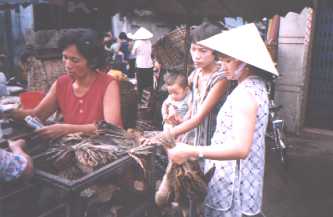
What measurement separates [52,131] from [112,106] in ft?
1.80

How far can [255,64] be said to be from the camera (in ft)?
7.39

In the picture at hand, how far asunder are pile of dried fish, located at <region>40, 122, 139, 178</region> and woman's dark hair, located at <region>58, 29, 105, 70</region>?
2.20 feet

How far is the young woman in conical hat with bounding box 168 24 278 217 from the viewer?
2.12m

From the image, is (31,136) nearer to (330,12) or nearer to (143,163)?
(143,163)

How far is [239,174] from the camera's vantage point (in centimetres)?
238

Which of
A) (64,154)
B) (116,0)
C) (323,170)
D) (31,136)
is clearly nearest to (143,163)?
(64,154)

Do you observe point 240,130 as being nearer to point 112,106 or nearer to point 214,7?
point 112,106

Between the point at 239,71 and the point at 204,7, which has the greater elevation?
the point at 204,7

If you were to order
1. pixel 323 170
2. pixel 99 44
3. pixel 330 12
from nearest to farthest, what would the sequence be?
pixel 99 44
pixel 323 170
pixel 330 12

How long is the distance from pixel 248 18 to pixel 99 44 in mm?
2015

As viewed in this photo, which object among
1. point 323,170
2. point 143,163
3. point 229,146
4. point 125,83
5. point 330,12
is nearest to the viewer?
point 229,146

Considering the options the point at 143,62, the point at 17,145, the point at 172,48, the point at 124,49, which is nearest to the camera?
the point at 17,145

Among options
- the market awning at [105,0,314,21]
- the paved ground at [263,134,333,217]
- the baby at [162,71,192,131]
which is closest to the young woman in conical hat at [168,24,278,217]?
the baby at [162,71,192,131]

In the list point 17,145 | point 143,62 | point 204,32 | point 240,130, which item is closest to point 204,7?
point 204,32
